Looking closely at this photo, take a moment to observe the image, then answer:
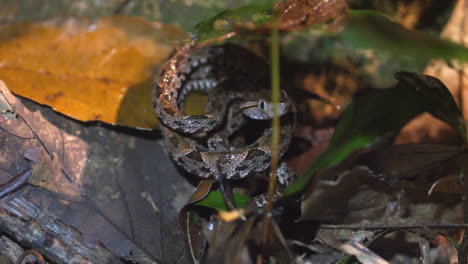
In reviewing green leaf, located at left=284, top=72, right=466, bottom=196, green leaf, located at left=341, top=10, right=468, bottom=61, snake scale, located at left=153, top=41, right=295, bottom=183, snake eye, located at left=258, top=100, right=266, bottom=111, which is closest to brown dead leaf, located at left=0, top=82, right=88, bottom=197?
snake scale, located at left=153, top=41, right=295, bottom=183

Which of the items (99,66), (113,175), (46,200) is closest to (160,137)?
(113,175)

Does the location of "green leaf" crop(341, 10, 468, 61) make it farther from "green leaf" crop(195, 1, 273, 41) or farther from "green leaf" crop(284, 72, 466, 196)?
"green leaf" crop(195, 1, 273, 41)

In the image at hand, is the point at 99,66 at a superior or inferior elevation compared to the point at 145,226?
superior

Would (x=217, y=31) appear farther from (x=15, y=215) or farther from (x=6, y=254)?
(x=6, y=254)

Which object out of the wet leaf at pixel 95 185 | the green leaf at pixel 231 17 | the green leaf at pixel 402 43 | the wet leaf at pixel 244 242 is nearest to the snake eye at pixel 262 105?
the green leaf at pixel 231 17

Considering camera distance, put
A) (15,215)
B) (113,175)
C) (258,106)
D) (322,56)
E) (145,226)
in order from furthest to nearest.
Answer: (322,56)
(258,106)
(113,175)
(145,226)
(15,215)

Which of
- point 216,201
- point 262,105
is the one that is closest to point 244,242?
point 216,201

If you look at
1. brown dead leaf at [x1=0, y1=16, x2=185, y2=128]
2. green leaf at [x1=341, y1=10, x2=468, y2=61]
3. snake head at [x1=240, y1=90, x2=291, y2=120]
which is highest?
green leaf at [x1=341, y1=10, x2=468, y2=61]
